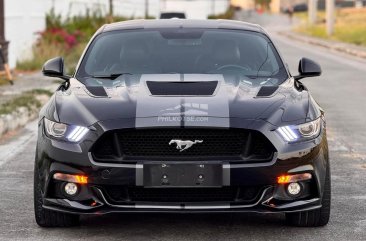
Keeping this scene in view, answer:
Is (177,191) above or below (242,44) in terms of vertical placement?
below

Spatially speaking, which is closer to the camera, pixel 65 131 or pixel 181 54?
pixel 65 131

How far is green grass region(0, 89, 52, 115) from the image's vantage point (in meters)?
14.8

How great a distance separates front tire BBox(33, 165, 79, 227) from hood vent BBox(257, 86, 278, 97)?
1.57m

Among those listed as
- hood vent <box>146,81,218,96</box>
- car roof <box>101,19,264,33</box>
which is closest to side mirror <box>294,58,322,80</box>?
car roof <box>101,19,264,33</box>

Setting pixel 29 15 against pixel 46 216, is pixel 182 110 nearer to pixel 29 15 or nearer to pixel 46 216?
pixel 46 216

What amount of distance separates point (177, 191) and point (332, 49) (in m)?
40.0

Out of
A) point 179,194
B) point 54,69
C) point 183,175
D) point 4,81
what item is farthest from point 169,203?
point 4,81

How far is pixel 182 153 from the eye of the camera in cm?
681

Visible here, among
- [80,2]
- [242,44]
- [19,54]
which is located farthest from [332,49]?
[242,44]

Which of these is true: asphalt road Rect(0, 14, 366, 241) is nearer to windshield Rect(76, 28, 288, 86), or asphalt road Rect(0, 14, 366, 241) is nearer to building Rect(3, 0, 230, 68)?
windshield Rect(76, 28, 288, 86)

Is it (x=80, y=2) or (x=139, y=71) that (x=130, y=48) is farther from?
(x=80, y=2)

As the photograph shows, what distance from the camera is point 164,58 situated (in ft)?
27.8

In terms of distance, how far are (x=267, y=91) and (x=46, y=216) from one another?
70.9 inches

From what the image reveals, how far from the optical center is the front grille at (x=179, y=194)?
6.82 m
